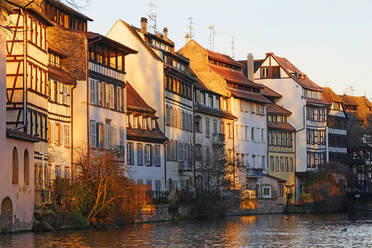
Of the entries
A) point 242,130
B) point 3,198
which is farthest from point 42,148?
point 242,130

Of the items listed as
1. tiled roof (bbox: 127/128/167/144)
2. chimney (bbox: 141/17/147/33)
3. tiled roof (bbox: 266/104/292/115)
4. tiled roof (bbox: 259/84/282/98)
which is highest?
chimney (bbox: 141/17/147/33)

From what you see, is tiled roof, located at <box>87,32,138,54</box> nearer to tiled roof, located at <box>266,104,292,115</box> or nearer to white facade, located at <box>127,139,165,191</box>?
white facade, located at <box>127,139,165,191</box>

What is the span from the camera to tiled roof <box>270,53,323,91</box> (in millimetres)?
123756

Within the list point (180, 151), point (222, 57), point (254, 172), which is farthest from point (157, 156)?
point (222, 57)

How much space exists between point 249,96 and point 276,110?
11782 mm

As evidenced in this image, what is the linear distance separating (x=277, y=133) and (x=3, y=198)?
73903mm

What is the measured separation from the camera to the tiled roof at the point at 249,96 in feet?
349

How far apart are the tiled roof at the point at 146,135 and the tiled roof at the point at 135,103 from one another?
1.64 m

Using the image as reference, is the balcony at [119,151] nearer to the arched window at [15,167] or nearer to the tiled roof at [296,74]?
the arched window at [15,167]

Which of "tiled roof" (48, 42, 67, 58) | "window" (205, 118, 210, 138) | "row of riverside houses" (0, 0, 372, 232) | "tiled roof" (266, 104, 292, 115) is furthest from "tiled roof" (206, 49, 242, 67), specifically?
"tiled roof" (48, 42, 67, 58)

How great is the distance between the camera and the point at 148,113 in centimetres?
8006

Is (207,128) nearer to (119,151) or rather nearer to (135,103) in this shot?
(135,103)

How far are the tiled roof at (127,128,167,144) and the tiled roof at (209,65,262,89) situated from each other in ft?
81.7

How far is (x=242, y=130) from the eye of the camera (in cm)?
10988
